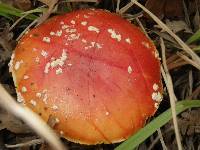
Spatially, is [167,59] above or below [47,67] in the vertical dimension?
below

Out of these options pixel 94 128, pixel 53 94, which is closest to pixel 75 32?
pixel 53 94

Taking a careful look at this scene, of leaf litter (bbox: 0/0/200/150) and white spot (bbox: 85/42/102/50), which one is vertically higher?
white spot (bbox: 85/42/102/50)

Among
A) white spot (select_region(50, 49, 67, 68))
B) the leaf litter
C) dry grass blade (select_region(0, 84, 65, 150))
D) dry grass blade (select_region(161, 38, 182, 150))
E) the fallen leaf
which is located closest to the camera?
dry grass blade (select_region(0, 84, 65, 150))

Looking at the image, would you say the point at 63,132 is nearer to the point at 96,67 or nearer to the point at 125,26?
the point at 96,67

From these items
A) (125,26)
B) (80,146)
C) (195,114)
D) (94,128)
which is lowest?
(80,146)

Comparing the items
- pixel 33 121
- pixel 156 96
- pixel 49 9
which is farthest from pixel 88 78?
pixel 33 121

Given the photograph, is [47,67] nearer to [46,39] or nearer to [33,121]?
[46,39]

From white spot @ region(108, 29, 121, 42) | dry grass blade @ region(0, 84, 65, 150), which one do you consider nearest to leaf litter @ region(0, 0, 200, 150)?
white spot @ region(108, 29, 121, 42)

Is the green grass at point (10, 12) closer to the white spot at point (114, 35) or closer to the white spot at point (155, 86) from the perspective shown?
the white spot at point (114, 35)

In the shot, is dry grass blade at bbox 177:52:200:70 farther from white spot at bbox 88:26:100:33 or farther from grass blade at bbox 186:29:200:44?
white spot at bbox 88:26:100:33
